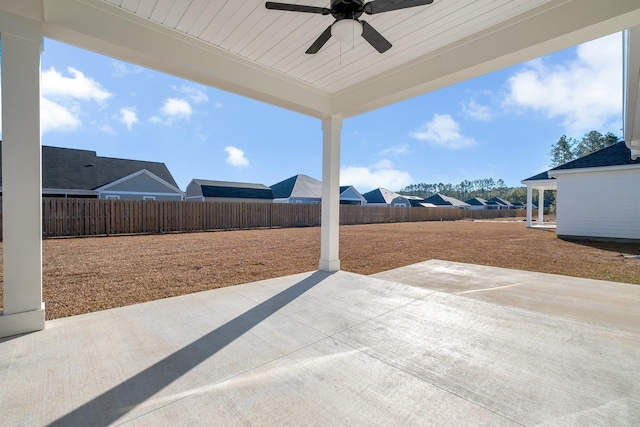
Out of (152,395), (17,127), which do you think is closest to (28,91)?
(17,127)

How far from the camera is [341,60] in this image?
3627 mm

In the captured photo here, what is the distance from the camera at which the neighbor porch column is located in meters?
2.32

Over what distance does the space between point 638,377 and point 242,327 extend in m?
2.98

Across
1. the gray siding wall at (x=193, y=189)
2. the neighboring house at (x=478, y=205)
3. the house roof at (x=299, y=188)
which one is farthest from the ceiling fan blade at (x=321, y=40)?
the neighboring house at (x=478, y=205)

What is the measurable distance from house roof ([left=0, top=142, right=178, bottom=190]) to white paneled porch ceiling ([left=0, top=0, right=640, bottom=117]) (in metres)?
16.7

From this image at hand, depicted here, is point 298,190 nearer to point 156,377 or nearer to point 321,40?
point 321,40

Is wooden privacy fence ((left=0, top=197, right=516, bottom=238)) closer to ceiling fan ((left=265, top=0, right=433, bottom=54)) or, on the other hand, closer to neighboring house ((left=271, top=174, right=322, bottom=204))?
neighboring house ((left=271, top=174, right=322, bottom=204))

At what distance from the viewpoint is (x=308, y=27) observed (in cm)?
302

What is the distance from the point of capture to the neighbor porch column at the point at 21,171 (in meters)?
2.32

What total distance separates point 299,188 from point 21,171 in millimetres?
24225

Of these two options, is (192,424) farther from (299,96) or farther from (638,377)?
(299,96)

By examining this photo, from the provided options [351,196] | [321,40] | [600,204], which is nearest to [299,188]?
[351,196]

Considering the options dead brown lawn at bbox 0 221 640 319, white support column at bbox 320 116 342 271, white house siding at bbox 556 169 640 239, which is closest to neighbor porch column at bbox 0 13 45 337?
dead brown lawn at bbox 0 221 640 319

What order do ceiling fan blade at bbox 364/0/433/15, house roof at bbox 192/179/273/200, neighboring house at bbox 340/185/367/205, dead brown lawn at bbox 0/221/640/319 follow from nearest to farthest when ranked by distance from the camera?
ceiling fan blade at bbox 364/0/433/15
dead brown lawn at bbox 0/221/640/319
house roof at bbox 192/179/273/200
neighboring house at bbox 340/185/367/205
